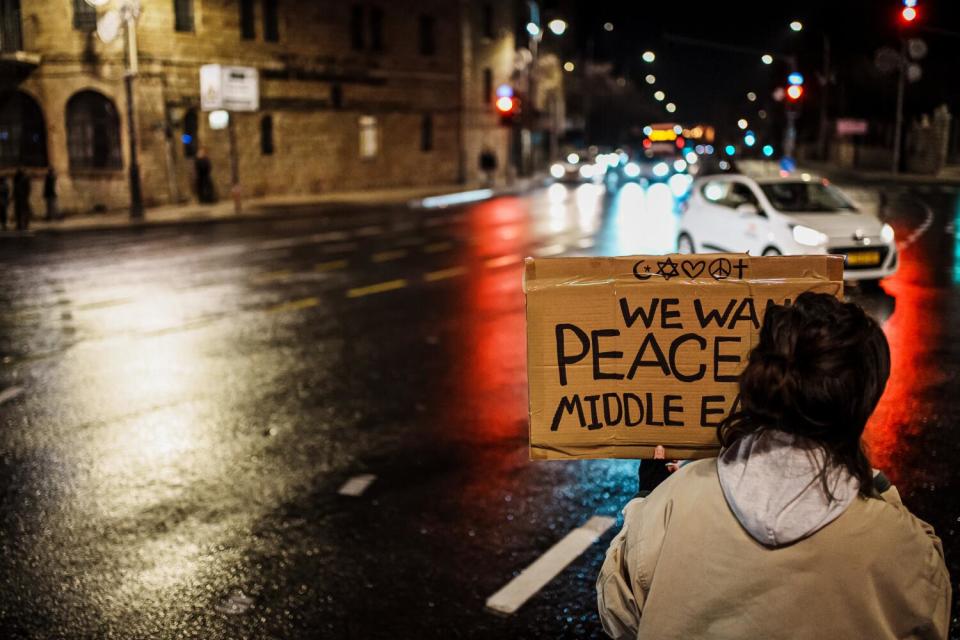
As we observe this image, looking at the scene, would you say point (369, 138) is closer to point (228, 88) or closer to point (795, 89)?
point (228, 88)

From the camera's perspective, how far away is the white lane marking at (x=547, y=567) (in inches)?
183

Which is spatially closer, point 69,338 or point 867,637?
point 867,637

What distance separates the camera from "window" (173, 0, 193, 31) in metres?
34.7

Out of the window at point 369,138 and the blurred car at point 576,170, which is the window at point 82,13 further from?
the blurred car at point 576,170

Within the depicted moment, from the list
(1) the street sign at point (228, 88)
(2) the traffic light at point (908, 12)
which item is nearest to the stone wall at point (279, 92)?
(1) the street sign at point (228, 88)

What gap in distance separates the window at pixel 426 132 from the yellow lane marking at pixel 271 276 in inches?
1205

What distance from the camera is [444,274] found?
15.8m

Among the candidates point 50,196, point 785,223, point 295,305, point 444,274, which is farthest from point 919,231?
point 50,196

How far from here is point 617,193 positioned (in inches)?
1591

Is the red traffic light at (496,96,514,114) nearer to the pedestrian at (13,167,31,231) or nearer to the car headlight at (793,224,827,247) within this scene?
the pedestrian at (13,167,31,231)

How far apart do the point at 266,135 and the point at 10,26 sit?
10024mm

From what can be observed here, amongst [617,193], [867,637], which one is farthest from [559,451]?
[617,193]

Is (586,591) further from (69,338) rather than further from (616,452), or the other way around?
(69,338)

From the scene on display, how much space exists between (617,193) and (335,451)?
34.7m
